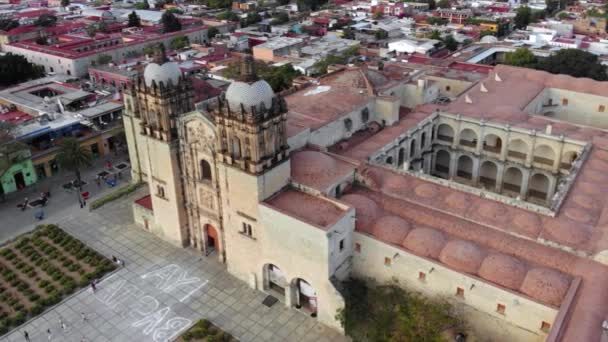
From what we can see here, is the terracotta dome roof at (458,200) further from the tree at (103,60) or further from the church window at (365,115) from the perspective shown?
the tree at (103,60)

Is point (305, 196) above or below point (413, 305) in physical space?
above

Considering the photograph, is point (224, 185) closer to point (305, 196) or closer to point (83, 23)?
point (305, 196)

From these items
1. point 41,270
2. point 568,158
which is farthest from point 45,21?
point 568,158

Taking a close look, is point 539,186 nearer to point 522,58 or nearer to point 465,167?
point 465,167

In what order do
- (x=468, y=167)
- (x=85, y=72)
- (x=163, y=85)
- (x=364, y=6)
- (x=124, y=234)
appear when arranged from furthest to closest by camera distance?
(x=364, y=6)
(x=85, y=72)
(x=468, y=167)
(x=124, y=234)
(x=163, y=85)

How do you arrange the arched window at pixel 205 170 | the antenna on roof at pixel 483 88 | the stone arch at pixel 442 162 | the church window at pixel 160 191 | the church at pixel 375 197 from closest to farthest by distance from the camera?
1. the church at pixel 375 197
2. the arched window at pixel 205 170
3. the church window at pixel 160 191
4. the stone arch at pixel 442 162
5. the antenna on roof at pixel 483 88

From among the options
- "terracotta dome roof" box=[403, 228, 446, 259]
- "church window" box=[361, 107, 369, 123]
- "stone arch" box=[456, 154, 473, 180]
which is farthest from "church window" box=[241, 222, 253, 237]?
"stone arch" box=[456, 154, 473, 180]

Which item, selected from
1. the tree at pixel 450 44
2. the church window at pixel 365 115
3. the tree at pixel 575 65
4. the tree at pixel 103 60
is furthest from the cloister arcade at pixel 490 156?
the tree at pixel 103 60

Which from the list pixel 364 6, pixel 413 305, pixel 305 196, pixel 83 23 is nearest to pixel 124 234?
pixel 305 196
